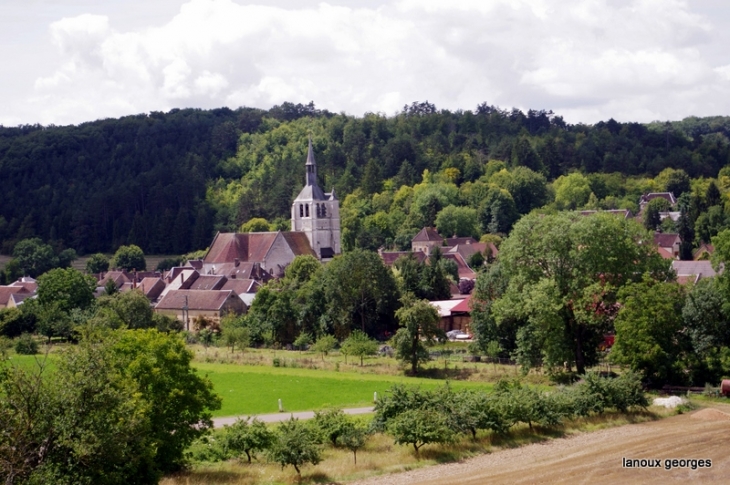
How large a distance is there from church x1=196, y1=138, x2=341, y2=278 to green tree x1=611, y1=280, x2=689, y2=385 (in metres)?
49.6

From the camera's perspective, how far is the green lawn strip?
3266cm

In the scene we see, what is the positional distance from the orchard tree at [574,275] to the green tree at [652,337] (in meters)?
1.94

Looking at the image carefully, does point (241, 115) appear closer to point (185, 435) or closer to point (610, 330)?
point (610, 330)

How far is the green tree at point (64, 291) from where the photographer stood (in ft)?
193

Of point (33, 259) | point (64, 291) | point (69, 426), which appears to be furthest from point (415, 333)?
point (33, 259)

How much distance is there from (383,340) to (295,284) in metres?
10.2

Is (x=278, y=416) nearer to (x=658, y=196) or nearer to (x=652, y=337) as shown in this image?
(x=652, y=337)

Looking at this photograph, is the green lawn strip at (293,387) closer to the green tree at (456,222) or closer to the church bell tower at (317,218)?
the church bell tower at (317,218)

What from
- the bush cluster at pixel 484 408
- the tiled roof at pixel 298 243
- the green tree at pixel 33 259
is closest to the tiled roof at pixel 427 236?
the tiled roof at pixel 298 243

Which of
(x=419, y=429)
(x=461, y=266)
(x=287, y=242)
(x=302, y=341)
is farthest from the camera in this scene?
(x=461, y=266)

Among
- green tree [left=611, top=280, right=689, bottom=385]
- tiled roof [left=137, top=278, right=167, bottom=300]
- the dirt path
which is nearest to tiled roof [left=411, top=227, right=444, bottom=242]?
tiled roof [left=137, top=278, right=167, bottom=300]

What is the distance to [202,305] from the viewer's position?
64.4 m

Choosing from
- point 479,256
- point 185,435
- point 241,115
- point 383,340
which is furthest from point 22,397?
point 241,115

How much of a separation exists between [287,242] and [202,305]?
2200 centimetres
